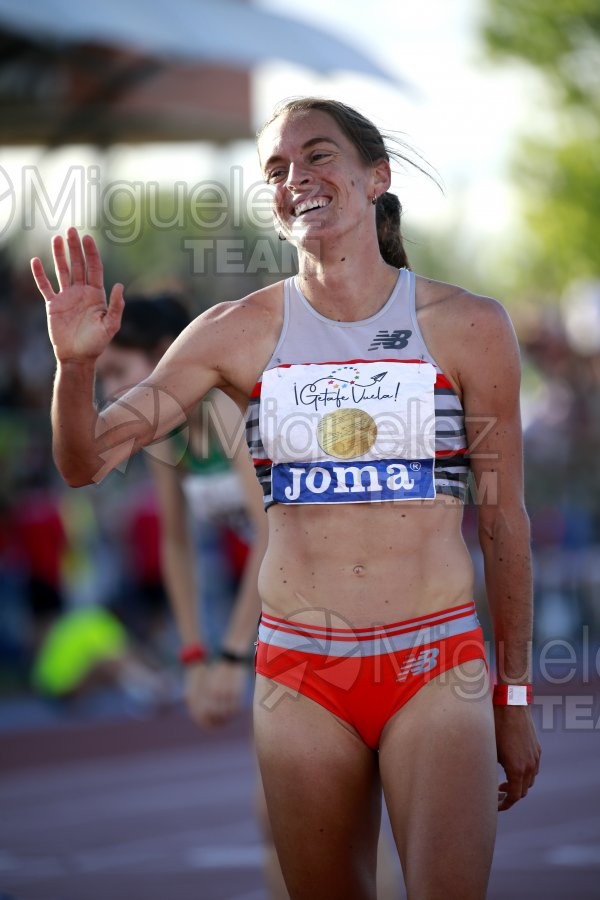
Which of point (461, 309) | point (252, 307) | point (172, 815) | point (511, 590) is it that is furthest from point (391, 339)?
point (172, 815)

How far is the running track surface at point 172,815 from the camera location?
21.7 feet

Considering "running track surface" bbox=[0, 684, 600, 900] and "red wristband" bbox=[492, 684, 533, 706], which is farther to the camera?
"running track surface" bbox=[0, 684, 600, 900]

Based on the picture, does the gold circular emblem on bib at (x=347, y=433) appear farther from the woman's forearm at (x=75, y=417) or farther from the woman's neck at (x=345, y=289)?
the woman's forearm at (x=75, y=417)

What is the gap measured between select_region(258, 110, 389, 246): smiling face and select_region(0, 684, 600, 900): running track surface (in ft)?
12.2

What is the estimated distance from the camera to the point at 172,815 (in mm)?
8344

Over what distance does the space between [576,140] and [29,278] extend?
39.8 feet

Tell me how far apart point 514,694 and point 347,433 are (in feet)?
2.54

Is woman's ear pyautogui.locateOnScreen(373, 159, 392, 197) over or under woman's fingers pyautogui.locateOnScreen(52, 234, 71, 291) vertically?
over

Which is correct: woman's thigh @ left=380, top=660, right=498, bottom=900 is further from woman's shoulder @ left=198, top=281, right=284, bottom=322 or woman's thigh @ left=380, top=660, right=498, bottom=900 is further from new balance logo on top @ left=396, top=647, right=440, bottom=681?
Result: woman's shoulder @ left=198, top=281, right=284, bottom=322

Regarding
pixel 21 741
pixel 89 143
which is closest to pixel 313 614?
pixel 21 741

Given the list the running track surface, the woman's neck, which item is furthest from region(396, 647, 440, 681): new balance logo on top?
the running track surface

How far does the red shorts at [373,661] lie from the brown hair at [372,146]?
100 cm

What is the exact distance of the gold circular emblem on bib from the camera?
11.0 ft

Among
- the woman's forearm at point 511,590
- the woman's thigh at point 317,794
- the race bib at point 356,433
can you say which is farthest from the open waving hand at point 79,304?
the woman's forearm at point 511,590
